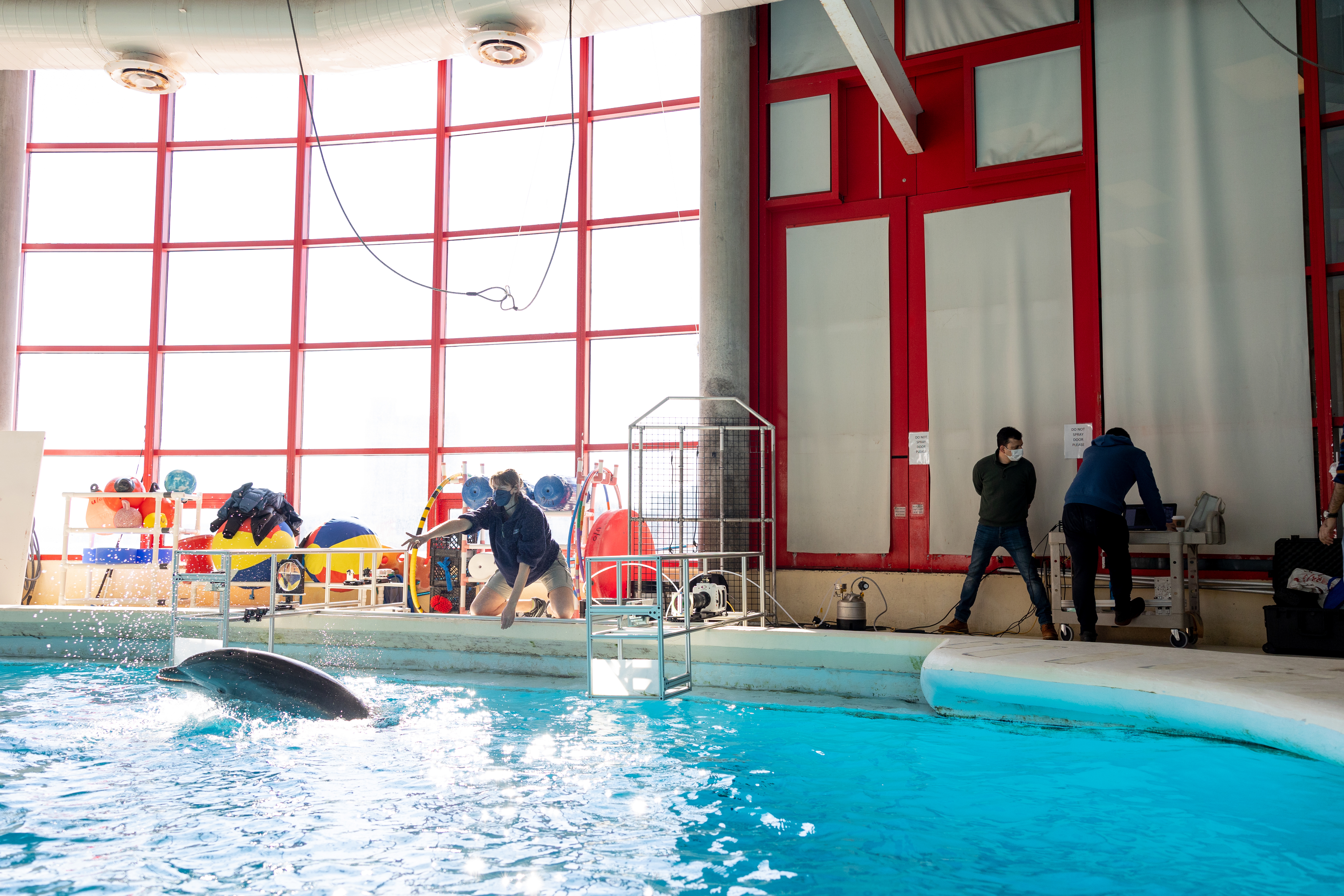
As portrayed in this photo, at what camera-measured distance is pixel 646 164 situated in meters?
10.8

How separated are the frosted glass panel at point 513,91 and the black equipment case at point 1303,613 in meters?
8.35

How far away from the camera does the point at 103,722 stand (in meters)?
5.20


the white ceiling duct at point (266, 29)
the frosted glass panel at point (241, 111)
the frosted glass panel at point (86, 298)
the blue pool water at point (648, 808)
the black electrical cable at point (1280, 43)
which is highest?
the frosted glass panel at point (241, 111)

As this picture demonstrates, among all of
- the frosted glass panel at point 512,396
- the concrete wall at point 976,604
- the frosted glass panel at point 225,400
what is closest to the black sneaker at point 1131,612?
the concrete wall at point 976,604

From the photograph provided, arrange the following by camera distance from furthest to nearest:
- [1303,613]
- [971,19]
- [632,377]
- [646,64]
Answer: [646,64]
[632,377]
[971,19]
[1303,613]

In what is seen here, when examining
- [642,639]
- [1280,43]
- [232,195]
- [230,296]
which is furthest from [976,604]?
[232,195]

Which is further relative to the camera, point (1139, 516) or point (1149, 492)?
point (1139, 516)

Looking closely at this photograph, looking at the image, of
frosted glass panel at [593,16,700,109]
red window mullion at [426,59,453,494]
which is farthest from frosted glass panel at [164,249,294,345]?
frosted glass panel at [593,16,700,109]

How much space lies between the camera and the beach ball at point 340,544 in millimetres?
9883

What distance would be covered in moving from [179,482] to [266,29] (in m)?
4.72

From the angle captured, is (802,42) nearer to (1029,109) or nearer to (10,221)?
(1029,109)

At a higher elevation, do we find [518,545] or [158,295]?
[158,295]

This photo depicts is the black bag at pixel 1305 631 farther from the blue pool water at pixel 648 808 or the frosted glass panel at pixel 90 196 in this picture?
the frosted glass panel at pixel 90 196

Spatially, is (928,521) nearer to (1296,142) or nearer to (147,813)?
(1296,142)
